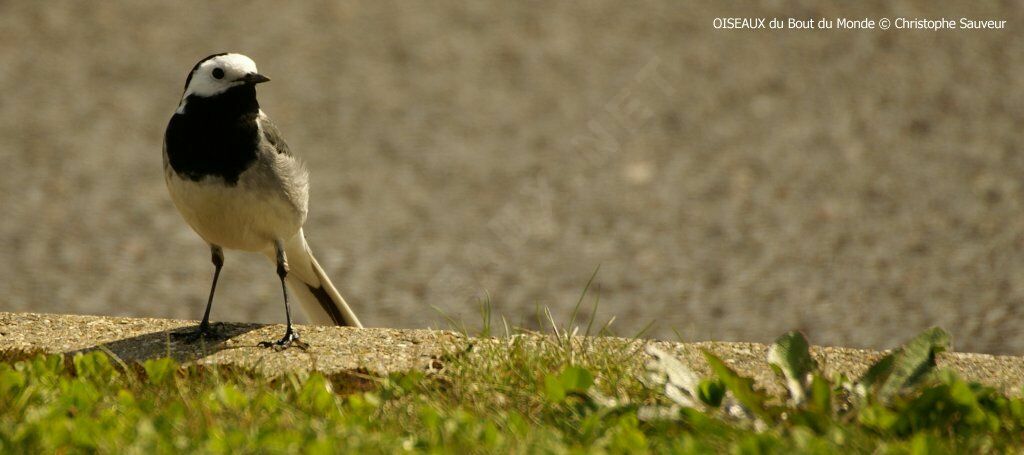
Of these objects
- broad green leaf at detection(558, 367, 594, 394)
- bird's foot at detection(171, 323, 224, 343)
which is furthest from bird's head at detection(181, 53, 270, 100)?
broad green leaf at detection(558, 367, 594, 394)

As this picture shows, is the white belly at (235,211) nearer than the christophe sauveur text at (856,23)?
Yes

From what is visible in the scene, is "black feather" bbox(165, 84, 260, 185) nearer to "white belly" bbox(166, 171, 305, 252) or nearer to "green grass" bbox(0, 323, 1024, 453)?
"white belly" bbox(166, 171, 305, 252)

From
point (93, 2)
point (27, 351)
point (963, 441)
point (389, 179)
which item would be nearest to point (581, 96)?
point (389, 179)

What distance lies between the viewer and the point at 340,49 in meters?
10.8

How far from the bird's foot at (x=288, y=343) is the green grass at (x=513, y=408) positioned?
45 centimetres

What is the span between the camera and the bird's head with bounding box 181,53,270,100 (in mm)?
4906

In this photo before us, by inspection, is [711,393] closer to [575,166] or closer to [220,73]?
[220,73]

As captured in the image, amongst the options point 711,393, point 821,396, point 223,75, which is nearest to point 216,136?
point 223,75

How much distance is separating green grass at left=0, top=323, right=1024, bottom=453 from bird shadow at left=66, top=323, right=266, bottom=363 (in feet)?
1.06

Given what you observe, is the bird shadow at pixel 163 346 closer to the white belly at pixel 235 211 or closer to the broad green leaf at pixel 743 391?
the white belly at pixel 235 211

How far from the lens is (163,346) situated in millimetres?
4680

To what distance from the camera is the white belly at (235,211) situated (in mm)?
4824

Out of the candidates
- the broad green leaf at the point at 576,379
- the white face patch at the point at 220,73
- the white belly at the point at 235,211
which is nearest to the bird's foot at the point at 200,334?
the white belly at the point at 235,211

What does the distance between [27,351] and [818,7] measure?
26.4ft
